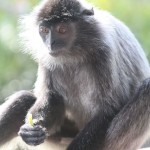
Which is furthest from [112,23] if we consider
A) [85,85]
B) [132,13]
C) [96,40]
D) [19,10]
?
[19,10]

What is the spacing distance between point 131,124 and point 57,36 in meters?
0.88

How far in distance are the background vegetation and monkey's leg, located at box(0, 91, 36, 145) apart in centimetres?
192

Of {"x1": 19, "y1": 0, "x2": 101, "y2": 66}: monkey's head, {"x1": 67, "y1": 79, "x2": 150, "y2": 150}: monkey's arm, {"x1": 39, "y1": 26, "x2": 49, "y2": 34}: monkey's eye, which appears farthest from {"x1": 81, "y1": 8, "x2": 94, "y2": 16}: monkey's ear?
{"x1": 67, "y1": 79, "x2": 150, "y2": 150}: monkey's arm

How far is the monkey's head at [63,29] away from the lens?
452cm

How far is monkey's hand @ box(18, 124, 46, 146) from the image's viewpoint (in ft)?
14.3

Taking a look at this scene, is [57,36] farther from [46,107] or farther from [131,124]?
[131,124]

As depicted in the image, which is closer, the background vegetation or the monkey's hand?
the monkey's hand

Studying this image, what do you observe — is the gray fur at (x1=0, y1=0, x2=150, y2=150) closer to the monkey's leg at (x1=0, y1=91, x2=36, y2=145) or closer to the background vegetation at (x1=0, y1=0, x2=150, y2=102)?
the monkey's leg at (x1=0, y1=91, x2=36, y2=145)

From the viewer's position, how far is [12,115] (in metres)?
4.66

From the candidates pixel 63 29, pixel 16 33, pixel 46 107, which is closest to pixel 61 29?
pixel 63 29

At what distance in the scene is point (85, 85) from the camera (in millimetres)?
4680

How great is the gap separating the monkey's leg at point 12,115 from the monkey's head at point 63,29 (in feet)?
1.23

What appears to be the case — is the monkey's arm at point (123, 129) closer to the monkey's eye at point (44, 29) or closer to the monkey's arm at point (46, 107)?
the monkey's arm at point (46, 107)

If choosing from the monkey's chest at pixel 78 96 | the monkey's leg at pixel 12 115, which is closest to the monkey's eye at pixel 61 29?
the monkey's chest at pixel 78 96
